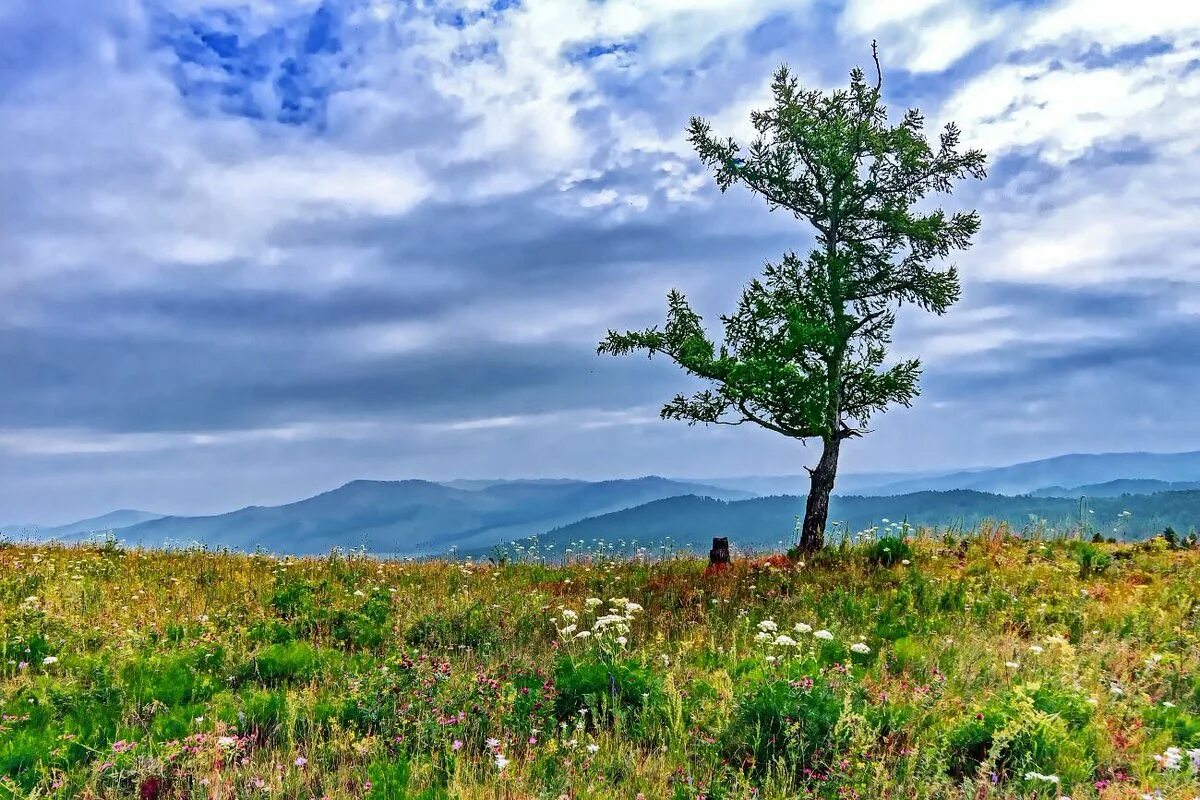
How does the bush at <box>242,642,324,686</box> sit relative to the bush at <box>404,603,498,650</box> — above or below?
above

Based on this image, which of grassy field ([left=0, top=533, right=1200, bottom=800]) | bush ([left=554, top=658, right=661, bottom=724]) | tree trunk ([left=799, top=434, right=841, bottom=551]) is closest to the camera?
grassy field ([left=0, top=533, right=1200, bottom=800])

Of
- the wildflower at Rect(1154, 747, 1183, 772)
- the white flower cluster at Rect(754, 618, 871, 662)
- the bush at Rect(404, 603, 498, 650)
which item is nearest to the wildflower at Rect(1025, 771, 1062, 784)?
the wildflower at Rect(1154, 747, 1183, 772)

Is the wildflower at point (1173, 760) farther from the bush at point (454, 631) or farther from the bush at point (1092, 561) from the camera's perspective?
the bush at point (1092, 561)

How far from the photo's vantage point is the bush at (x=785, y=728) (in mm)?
5262

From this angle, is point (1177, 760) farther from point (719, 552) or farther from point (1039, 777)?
point (719, 552)

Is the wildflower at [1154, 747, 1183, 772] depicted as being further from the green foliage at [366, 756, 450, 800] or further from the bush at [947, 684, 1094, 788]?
the green foliage at [366, 756, 450, 800]

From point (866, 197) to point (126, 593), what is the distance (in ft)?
57.1

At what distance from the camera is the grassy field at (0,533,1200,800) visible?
4.96 m

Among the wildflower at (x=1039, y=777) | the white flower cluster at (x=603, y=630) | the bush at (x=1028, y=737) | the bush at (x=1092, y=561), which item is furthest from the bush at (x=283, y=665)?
the bush at (x=1092, y=561)

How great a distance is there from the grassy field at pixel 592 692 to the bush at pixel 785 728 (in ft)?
0.06

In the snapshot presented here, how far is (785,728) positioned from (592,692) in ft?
5.84

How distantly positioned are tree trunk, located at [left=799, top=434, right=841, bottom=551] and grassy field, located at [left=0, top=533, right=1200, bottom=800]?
14.4 feet

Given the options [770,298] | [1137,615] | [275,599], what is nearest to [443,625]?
[275,599]

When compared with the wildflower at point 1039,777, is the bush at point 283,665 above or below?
above
